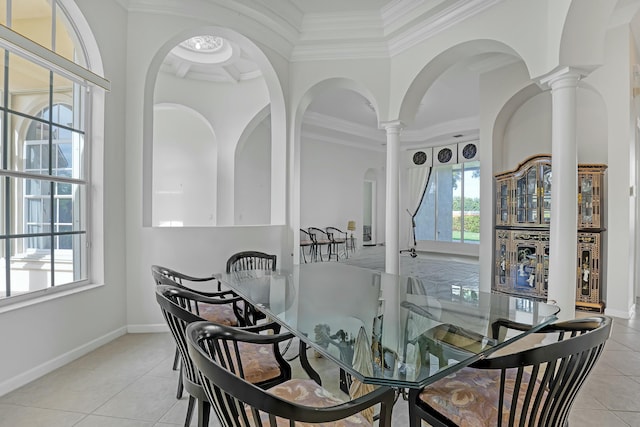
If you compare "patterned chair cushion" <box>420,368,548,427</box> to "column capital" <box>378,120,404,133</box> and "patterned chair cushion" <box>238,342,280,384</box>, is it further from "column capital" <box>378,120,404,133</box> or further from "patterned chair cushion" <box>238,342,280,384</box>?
"column capital" <box>378,120,404,133</box>

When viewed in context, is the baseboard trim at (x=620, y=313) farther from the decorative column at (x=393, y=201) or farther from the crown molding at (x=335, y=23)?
the crown molding at (x=335, y=23)

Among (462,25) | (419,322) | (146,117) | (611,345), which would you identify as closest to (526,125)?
(462,25)

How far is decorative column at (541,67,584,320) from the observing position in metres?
2.71

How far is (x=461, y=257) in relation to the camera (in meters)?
9.08

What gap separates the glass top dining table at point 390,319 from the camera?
1186 millimetres

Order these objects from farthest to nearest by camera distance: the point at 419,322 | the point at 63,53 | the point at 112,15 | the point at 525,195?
the point at 525,195, the point at 112,15, the point at 63,53, the point at 419,322

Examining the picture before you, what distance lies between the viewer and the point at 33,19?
2.49 m

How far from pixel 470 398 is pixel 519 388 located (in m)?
0.23

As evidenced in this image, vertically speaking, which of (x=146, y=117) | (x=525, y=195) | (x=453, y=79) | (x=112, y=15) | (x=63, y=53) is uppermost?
(x=453, y=79)

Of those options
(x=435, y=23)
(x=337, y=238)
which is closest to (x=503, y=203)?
(x=435, y=23)

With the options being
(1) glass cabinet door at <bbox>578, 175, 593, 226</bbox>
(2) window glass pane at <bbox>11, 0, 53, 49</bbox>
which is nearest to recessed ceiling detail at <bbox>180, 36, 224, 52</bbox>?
(2) window glass pane at <bbox>11, 0, 53, 49</bbox>

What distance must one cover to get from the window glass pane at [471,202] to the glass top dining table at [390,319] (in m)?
7.35

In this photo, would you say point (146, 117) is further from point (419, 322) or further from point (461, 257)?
point (461, 257)

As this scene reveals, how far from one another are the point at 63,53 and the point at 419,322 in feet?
11.1
